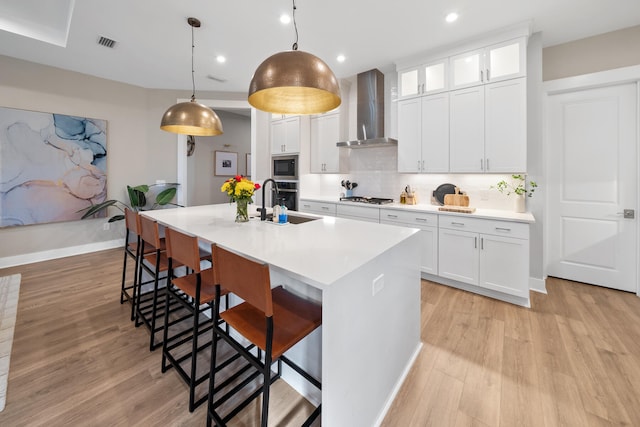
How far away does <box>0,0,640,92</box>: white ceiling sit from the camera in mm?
2529

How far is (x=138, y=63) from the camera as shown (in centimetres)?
385

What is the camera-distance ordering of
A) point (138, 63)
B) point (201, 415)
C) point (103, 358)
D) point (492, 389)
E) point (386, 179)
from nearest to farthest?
point (201, 415)
point (492, 389)
point (103, 358)
point (138, 63)
point (386, 179)

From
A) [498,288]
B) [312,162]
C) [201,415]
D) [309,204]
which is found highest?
[312,162]

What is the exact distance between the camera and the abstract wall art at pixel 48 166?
3.76 metres

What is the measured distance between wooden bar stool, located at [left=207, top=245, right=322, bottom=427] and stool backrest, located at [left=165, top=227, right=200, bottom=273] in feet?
0.90

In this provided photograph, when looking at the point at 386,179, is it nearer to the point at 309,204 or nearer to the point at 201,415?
the point at 309,204

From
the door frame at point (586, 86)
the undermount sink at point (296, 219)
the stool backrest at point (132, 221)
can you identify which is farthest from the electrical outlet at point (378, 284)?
the door frame at point (586, 86)

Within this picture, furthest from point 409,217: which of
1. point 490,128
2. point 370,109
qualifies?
point 370,109

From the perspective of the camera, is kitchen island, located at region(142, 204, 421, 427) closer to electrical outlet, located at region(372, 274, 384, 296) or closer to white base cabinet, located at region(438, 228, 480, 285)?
electrical outlet, located at region(372, 274, 384, 296)

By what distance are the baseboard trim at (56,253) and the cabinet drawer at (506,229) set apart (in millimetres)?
5739

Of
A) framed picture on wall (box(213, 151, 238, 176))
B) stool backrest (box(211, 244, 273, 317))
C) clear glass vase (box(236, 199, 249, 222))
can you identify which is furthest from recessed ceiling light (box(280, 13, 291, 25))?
framed picture on wall (box(213, 151, 238, 176))

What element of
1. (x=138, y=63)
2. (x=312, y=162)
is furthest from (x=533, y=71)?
(x=138, y=63)

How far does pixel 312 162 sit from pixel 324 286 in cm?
391

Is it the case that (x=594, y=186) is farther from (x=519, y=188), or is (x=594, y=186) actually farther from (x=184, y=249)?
(x=184, y=249)
